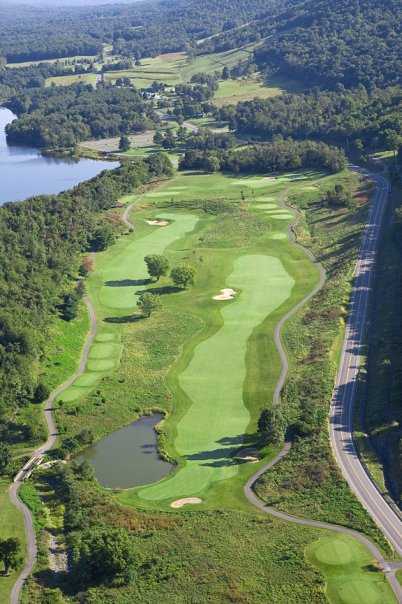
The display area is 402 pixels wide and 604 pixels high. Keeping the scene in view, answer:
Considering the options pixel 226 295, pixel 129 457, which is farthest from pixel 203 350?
pixel 129 457

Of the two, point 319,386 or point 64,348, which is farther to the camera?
point 64,348

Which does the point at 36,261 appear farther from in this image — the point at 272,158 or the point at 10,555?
the point at 272,158

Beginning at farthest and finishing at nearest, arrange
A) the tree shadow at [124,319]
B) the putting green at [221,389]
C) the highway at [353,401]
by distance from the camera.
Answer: the tree shadow at [124,319], the putting green at [221,389], the highway at [353,401]

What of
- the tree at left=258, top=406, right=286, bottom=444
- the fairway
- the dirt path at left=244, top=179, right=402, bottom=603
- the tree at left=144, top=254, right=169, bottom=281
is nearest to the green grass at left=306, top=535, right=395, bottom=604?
the dirt path at left=244, top=179, right=402, bottom=603

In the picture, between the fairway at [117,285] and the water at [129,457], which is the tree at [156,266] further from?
the water at [129,457]

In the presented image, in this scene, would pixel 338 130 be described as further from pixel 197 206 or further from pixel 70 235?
pixel 70 235

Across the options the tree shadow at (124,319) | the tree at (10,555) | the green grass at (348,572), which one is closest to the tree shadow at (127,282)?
the tree shadow at (124,319)
